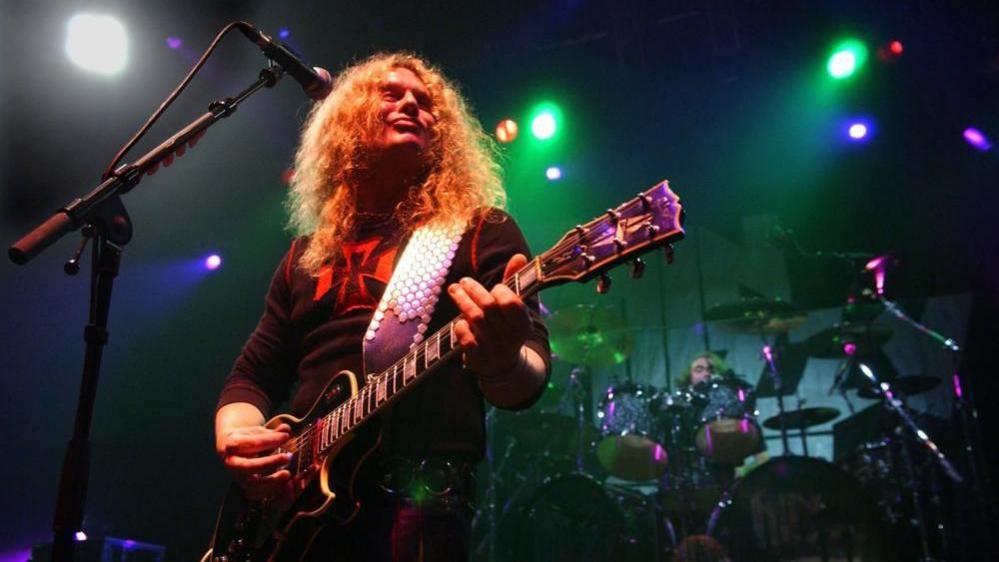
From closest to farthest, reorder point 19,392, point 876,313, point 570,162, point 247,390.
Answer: point 247,390, point 19,392, point 876,313, point 570,162

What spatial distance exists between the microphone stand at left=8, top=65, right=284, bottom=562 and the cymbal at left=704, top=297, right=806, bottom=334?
584cm

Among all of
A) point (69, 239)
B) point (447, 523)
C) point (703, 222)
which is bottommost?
point (447, 523)

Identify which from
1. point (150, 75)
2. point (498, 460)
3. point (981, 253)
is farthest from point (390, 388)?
point (981, 253)

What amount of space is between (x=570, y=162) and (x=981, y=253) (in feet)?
15.2

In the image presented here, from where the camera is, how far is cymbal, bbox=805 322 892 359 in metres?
7.50

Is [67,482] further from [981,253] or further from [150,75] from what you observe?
[981,253]

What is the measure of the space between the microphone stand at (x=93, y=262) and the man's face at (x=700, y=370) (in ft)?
20.4

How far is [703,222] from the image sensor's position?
408 inches

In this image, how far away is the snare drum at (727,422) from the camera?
7031mm

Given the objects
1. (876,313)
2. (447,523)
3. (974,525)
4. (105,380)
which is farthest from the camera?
(876,313)

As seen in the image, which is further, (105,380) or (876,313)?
(876,313)

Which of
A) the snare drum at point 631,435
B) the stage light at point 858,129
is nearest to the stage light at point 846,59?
the stage light at point 858,129

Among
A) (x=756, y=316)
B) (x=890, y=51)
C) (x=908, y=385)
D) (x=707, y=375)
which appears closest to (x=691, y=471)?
(x=707, y=375)

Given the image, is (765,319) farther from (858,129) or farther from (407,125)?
(407,125)
